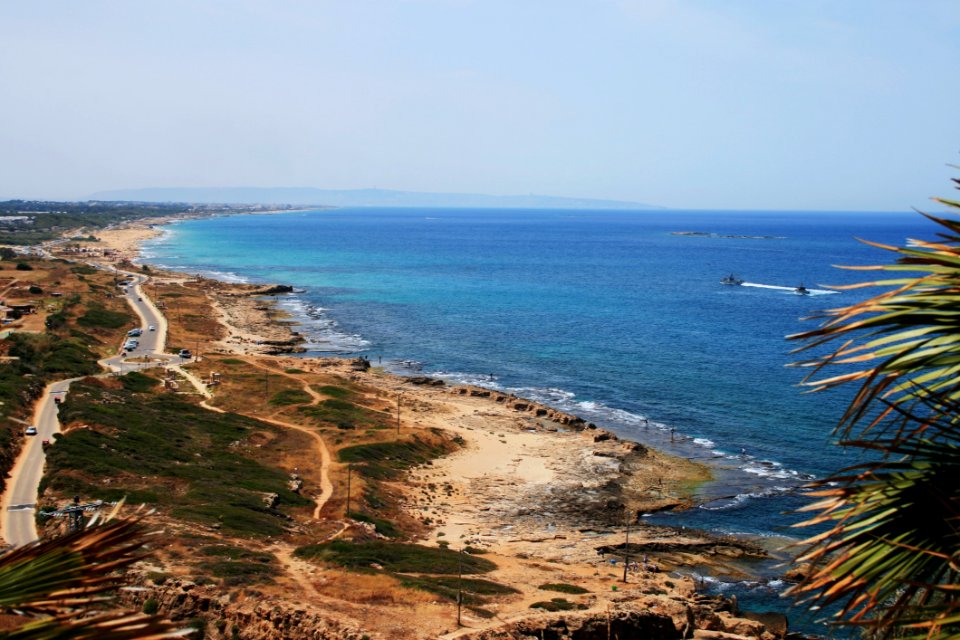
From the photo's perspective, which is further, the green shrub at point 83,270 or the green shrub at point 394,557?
the green shrub at point 83,270

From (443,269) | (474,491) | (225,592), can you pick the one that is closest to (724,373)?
(474,491)

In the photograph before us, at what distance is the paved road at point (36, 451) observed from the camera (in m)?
31.8

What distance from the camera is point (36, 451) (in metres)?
43.2

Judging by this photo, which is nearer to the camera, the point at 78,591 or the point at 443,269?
the point at 78,591

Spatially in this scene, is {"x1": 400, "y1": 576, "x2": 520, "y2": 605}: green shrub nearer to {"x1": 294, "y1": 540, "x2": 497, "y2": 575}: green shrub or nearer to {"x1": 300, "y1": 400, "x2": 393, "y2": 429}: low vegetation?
{"x1": 294, "y1": 540, "x2": 497, "y2": 575}: green shrub

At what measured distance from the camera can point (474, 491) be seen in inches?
2013

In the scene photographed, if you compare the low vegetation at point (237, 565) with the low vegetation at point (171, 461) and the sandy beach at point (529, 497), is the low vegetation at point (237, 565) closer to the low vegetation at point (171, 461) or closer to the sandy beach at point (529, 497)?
the sandy beach at point (529, 497)

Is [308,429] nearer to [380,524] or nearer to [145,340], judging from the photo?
[380,524]

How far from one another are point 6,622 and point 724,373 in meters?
75.8

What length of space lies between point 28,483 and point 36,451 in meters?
6.34

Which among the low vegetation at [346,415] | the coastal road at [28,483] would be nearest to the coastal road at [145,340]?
the coastal road at [28,483]

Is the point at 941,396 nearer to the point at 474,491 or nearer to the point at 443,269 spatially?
the point at 474,491

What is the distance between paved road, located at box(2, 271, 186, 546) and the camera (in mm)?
31828

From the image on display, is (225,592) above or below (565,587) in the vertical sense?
above
